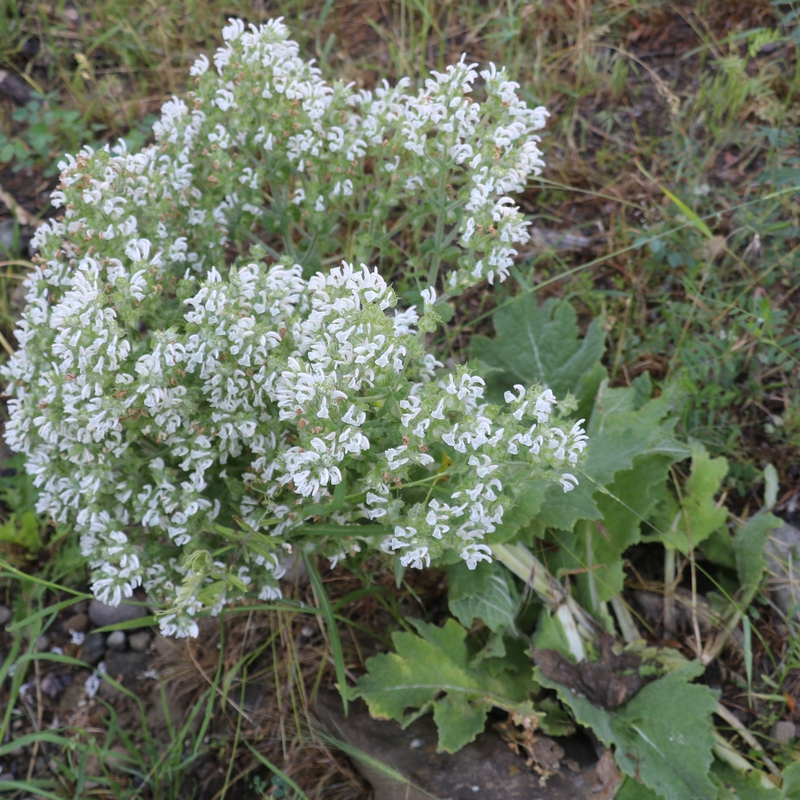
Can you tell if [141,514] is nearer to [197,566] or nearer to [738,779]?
[197,566]

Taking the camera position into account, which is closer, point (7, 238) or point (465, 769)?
point (465, 769)


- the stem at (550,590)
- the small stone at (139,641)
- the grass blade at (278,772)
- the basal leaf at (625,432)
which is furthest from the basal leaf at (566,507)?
the small stone at (139,641)

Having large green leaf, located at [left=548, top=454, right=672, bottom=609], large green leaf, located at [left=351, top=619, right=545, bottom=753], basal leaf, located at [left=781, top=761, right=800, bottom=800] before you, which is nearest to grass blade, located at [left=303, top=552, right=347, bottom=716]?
large green leaf, located at [left=351, top=619, right=545, bottom=753]

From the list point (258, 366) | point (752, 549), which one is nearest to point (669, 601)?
point (752, 549)

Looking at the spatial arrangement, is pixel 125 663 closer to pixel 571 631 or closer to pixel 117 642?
pixel 117 642

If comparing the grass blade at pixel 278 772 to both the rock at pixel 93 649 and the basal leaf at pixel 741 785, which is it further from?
the basal leaf at pixel 741 785

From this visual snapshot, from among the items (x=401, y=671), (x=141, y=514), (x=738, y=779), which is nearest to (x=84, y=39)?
(x=141, y=514)

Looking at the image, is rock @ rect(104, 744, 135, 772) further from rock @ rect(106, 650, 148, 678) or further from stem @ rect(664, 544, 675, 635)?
stem @ rect(664, 544, 675, 635)
